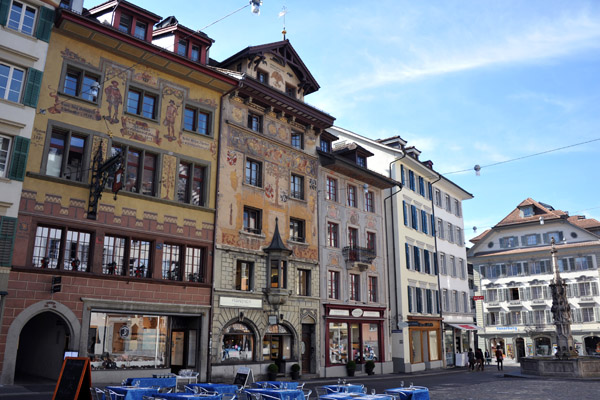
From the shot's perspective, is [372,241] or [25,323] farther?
[372,241]

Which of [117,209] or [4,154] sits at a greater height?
[4,154]

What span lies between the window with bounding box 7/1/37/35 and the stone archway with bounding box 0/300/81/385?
1048cm

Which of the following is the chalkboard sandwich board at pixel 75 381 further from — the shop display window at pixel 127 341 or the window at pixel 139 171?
the window at pixel 139 171

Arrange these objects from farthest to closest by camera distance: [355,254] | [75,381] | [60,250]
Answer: [355,254] → [60,250] → [75,381]

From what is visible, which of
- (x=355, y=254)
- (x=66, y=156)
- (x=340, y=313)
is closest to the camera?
(x=66, y=156)

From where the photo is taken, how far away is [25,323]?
18.6 m

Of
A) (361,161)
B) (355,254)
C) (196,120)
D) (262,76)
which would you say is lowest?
(355,254)

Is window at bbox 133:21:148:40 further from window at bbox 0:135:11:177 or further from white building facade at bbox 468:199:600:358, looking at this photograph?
white building facade at bbox 468:199:600:358

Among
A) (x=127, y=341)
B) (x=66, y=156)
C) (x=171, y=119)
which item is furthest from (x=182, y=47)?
(x=127, y=341)

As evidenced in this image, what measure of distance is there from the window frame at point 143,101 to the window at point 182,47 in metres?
2.62

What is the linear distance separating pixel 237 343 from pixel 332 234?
10219 millimetres

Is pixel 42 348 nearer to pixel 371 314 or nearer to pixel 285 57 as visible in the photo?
pixel 371 314

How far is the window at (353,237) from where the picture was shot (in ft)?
112

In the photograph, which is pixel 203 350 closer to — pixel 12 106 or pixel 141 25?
pixel 12 106
